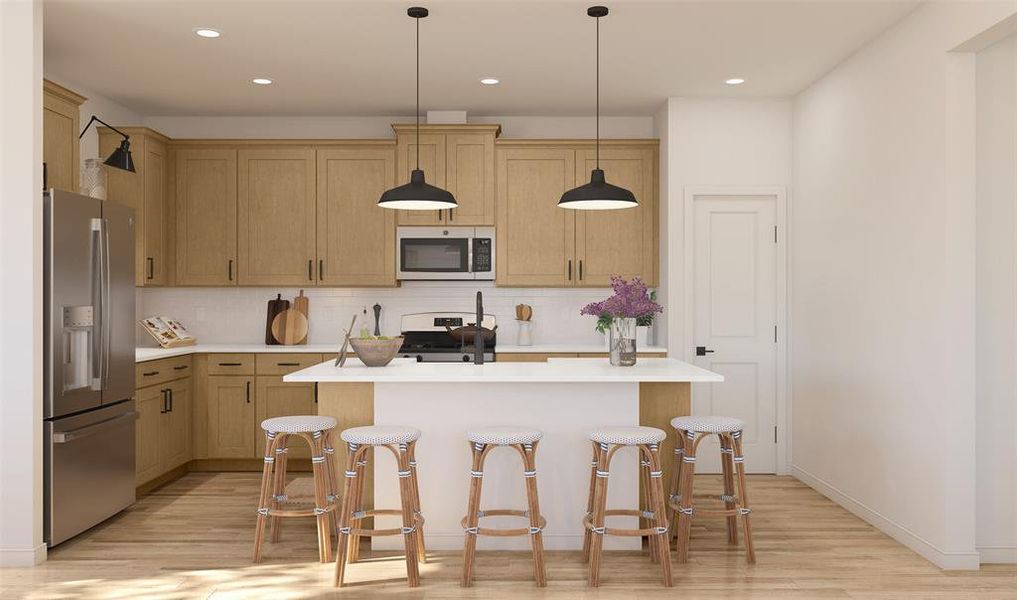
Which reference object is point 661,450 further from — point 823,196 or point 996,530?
point 823,196

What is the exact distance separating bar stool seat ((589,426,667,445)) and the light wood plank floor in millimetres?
638

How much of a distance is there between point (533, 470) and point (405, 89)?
3.08m

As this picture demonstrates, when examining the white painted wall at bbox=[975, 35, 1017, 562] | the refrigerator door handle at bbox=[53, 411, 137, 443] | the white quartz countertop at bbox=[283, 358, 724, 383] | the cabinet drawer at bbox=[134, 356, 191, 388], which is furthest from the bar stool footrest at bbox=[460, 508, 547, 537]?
the cabinet drawer at bbox=[134, 356, 191, 388]

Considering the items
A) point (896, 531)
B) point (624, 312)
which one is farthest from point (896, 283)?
point (624, 312)

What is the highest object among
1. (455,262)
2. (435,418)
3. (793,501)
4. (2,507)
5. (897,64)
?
(897,64)

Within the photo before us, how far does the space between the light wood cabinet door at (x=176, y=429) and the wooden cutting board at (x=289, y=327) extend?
793 mm

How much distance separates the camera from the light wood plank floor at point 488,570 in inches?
129

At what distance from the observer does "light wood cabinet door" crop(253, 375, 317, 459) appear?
5598 mm

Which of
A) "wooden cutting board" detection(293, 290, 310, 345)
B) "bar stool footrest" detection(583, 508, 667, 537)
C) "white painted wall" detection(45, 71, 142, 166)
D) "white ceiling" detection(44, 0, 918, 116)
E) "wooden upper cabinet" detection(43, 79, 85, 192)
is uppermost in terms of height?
"white ceiling" detection(44, 0, 918, 116)

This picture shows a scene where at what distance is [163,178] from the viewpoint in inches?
229

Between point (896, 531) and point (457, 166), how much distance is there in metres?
3.80

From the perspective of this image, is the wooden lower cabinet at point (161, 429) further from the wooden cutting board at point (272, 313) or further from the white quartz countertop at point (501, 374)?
the white quartz countertop at point (501, 374)

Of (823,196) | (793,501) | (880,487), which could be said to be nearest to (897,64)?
(823,196)

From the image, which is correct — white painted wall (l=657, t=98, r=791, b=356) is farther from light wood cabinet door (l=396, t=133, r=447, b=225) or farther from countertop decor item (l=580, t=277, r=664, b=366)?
light wood cabinet door (l=396, t=133, r=447, b=225)
